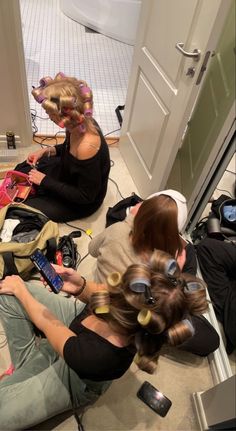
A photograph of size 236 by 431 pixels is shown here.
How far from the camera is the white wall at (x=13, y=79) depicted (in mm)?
1731

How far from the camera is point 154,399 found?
1.35 metres

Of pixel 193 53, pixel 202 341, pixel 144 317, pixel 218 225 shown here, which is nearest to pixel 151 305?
pixel 144 317

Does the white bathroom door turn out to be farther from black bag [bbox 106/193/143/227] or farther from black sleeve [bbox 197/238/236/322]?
black sleeve [bbox 197/238/236/322]

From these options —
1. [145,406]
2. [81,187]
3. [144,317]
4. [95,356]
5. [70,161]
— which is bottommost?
[145,406]

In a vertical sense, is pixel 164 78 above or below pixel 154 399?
above

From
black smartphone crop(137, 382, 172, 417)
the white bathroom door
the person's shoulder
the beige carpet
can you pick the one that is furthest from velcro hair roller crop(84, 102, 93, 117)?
black smartphone crop(137, 382, 172, 417)

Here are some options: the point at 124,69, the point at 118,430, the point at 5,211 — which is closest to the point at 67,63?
the point at 124,69

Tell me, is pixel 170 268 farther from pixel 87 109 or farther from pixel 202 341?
pixel 87 109

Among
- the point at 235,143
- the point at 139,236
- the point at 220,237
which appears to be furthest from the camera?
the point at 220,237

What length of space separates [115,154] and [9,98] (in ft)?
2.66

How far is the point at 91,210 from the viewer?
1.93 meters

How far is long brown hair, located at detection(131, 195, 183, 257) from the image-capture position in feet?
3.28

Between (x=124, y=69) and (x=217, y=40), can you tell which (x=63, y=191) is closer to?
(x=217, y=40)

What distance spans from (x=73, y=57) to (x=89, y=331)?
303cm
